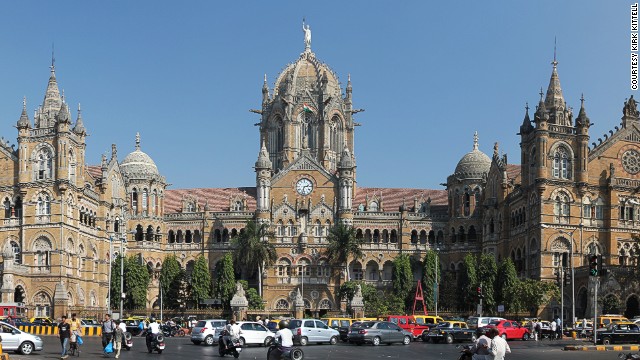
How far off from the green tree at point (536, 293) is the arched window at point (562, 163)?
447 inches

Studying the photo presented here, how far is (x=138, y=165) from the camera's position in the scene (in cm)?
12281

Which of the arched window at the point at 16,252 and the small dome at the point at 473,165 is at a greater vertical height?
the small dome at the point at 473,165

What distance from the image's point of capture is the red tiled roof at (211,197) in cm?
12681

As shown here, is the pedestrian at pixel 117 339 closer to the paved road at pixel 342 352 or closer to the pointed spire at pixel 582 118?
the paved road at pixel 342 352

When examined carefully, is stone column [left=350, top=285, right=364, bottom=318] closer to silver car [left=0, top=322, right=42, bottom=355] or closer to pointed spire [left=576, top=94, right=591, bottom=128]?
pointed spire [left=576, top=94, right=591, bottom=128]

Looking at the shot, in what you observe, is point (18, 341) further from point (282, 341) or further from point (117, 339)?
point (282, 341)

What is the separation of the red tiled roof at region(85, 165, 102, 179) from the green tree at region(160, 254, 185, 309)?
12.9 meters

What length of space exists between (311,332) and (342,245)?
5032 centimetres

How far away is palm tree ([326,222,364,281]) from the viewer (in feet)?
371

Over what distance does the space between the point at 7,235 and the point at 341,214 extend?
124 feet

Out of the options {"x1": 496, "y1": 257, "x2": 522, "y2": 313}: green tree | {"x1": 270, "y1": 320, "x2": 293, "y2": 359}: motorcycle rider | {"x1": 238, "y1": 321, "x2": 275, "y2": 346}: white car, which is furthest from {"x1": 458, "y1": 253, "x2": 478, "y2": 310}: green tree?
{"x1": 270, "y1": 320, "x2": 293, "y2": 359}: motorcycle rider

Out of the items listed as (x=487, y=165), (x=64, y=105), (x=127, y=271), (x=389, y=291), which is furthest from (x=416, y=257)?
(x=64, y=105)

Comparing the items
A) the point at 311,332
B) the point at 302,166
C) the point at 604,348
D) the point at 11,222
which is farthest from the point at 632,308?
the point at 11,222

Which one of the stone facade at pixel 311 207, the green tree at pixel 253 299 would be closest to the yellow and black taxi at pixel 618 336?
the stone facade at pixel 311 207
